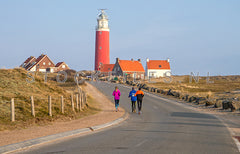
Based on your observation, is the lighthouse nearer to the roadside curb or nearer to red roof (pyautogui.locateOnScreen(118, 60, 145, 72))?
red roof (pyautogui.locateOnScreen(118, 60, 145, 72))

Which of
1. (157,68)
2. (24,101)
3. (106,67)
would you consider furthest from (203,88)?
(24,101)

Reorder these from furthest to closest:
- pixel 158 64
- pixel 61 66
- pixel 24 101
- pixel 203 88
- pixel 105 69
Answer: pixel 158 64 < pixel 105 69 < pixel 61 66 < pixel 203 88 < pixel 24 101

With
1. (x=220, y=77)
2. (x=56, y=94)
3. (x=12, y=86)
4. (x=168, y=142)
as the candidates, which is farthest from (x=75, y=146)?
(x=220, y=77)

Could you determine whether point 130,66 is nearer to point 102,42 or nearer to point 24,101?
point 102,42

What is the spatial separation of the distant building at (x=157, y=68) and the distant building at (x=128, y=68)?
3714mm

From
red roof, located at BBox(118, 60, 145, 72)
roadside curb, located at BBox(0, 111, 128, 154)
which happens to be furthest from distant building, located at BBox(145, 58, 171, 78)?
roadside curb, located at BBox(0, 111, 128, 154)

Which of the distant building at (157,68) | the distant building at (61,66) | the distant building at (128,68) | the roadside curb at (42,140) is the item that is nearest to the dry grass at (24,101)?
the roadside curb at (42,140)

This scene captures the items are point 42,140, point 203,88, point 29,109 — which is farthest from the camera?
point 203,88

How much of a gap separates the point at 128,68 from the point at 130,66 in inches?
58.3

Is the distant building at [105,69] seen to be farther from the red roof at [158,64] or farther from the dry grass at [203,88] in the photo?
the dry grass at [203,88]

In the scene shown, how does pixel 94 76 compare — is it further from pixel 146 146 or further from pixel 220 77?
pixel 146 146

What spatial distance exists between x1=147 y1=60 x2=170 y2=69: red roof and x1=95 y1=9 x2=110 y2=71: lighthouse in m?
19.6

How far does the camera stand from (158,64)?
109 meters

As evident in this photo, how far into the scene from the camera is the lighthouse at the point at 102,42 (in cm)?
9212
